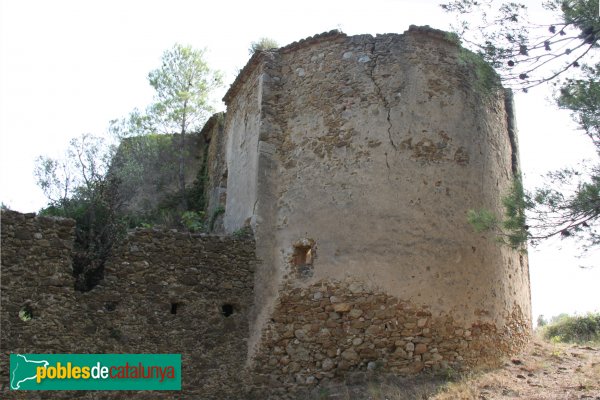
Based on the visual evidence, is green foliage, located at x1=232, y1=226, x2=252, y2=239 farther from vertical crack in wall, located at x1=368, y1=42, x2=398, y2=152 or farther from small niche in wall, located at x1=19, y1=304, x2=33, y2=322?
small niche in wall, located at x1=19, y1=304, x2=33, y2=322

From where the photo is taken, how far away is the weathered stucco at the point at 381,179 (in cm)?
984

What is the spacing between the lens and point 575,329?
14.3 meters

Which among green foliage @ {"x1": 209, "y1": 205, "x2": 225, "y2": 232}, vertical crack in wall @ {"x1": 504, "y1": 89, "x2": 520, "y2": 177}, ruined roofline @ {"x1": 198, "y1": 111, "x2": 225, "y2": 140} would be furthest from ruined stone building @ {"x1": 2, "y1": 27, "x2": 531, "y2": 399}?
ruined roofline @ {"x1": 198, "y1": 111, "x2": 225, "y2": 140}

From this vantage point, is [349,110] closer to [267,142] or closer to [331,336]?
[267,142]

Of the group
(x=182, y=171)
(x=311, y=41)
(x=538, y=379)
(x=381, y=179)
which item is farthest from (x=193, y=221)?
(x=538, y=379)

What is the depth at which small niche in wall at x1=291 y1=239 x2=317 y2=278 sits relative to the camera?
9.99 meters

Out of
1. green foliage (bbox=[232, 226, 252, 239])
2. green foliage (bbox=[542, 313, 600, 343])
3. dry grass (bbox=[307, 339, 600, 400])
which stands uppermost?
green foliage (bbox=[232, 226, 252, 239])

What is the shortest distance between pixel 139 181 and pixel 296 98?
529cm

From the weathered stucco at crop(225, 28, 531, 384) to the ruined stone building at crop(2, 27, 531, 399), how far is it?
2 centimetres

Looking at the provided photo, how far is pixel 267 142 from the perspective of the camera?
10797mm

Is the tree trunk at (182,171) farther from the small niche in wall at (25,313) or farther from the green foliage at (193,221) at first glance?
the small niche in wall at (25,313)

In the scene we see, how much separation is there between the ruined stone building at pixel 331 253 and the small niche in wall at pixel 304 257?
0.03 meters

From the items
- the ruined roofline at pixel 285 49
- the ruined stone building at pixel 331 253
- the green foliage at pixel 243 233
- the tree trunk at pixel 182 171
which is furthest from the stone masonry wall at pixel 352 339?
the tree trunk at pixel 182 171

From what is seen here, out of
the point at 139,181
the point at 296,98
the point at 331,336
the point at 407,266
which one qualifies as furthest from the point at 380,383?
the point at 139,181
